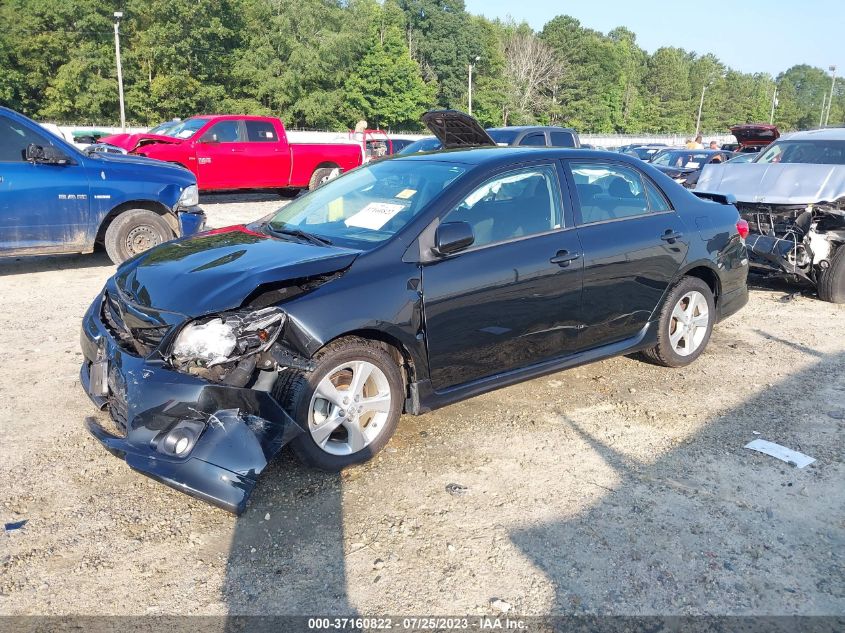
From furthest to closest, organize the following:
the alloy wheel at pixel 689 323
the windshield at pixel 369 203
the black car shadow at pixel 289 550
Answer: the alloy wheel at pixel 689 323 → the windshield at pixel 369 203 → the black car shadow at pixel 289 550

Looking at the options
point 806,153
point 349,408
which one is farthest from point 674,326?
point 806,153

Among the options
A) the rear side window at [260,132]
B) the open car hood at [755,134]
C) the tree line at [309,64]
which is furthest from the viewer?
the tree line at [309,64]

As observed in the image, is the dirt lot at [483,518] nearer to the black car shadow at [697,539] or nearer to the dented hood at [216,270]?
the black car shadow at [697,539]

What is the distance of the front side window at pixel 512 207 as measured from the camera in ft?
13.8

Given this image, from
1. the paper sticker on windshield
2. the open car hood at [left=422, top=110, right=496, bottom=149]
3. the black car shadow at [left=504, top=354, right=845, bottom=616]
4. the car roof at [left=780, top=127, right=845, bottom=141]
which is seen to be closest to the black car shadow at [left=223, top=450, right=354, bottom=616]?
the black car shadow at [left=504, top=354, right=845, bottom=616]

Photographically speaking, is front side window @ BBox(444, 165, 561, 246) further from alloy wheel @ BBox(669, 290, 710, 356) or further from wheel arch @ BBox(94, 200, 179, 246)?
wheel arch @ BBox(94, 200, 179, 246)

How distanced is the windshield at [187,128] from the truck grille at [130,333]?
1217 centimetres

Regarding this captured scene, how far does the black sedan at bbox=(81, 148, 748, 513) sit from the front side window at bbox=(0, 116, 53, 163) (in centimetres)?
439

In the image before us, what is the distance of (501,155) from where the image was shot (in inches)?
179

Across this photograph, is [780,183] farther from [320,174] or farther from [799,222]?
[320,174]

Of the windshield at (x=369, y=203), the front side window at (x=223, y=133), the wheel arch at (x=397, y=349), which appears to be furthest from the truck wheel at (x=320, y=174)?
the wheel arch at (x=397, y=349)

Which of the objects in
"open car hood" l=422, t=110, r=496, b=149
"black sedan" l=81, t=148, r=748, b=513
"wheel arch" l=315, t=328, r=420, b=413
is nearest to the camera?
"black sedan" l=81, t=148, r=748, b=513

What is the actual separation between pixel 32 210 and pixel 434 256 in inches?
228

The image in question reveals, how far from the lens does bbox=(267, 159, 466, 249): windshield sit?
414 cm
